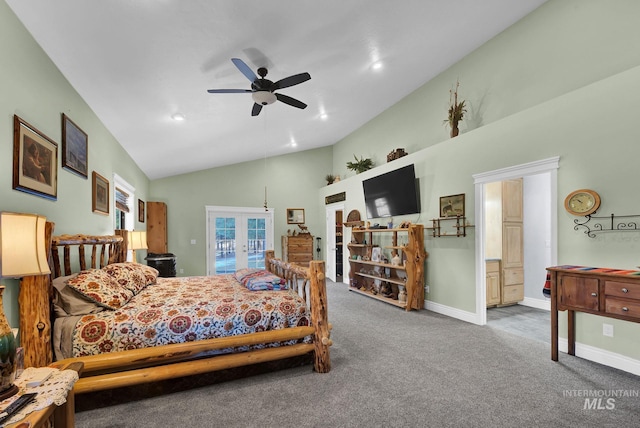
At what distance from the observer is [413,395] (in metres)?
A: 2.23

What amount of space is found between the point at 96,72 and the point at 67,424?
269 centimetres

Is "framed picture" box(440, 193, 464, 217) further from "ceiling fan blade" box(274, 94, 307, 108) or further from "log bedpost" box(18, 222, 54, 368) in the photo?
"log bedpost" box(18, 222, 54, 368)

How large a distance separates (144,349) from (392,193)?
14.3 feet

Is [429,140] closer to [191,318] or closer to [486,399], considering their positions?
[486,399]

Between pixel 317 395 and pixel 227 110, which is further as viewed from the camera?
pixel 227 110

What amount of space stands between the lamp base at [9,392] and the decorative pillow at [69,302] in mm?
1137

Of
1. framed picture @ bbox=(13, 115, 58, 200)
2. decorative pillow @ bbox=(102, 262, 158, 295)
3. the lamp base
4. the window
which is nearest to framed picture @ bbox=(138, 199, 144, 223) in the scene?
the window

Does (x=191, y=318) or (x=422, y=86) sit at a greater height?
(x=422, y=86)

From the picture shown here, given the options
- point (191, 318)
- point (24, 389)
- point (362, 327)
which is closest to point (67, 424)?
point (24, 389)

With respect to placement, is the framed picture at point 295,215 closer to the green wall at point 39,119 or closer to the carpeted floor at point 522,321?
the green wall at point 39,119

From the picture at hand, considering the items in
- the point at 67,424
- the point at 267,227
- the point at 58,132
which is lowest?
the point at 67,424

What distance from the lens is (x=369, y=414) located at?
2.00 meters

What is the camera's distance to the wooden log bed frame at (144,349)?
6.17ft

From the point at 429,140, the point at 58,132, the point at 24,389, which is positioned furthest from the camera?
the point at 429,140
